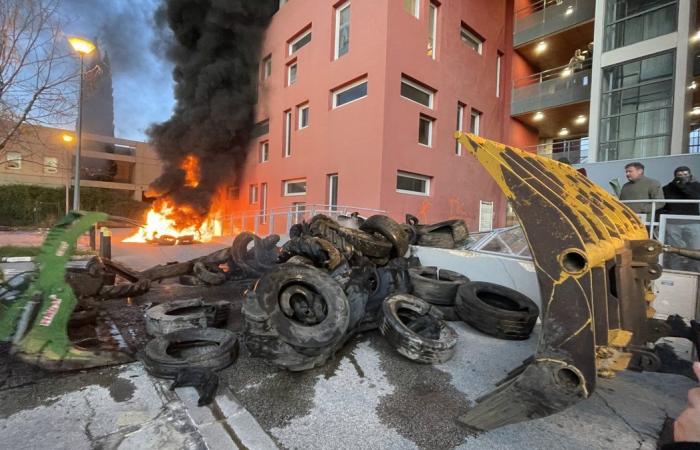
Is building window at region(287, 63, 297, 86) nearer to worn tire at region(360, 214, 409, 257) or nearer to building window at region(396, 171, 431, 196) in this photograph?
building window at region(396, 171, 431, 196)

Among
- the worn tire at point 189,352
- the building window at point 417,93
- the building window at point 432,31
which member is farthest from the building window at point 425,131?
the worn tire at point 189,352

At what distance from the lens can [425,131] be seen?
39.0 ft

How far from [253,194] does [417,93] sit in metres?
10.3

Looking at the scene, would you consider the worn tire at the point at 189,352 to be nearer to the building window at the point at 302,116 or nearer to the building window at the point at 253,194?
the building window at the point at 302,116

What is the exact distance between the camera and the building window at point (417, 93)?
10852 millimetres

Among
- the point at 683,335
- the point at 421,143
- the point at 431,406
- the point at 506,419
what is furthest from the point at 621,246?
the point at 421,143

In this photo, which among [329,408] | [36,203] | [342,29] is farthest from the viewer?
[36,203]

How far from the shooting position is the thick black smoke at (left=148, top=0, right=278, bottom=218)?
1636 cm

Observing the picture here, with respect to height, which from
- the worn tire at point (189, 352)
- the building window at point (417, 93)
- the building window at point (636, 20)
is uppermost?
the building window at point (636, 20)

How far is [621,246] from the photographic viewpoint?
2037 millimetres

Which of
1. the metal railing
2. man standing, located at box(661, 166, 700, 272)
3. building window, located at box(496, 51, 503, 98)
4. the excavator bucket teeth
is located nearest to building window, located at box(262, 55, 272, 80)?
the metal railing

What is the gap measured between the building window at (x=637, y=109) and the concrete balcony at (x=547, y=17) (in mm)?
4035

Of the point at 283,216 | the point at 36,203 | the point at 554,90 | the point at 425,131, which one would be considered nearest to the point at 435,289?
the point at 425,131

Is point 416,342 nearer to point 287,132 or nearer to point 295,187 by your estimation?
point 295,187
